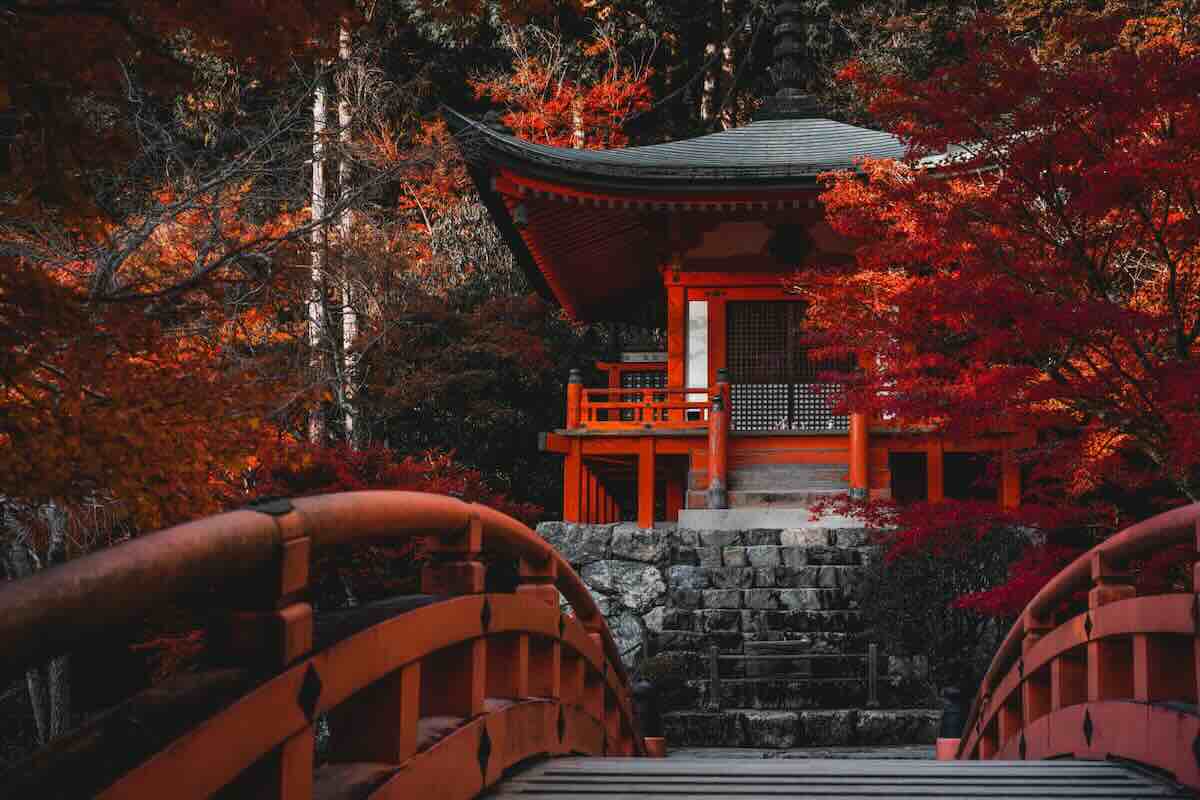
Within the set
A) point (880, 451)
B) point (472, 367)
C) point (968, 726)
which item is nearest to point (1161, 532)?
point (968, 726)

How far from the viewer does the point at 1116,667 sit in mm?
4051

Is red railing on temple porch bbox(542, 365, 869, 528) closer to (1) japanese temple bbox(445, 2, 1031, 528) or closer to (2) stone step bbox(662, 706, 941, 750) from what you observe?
(1) japanese temple bbox(445, 2, 1031, 528)

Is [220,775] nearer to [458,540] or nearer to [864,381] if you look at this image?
[458,540]

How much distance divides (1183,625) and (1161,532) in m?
0.37

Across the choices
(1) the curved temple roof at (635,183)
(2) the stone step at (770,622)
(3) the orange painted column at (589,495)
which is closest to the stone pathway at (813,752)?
(2) the stone step at (770,622)

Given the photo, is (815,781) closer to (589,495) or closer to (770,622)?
(770,622)

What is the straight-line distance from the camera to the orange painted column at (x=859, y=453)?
14422 mm

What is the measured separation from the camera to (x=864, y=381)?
424 inches

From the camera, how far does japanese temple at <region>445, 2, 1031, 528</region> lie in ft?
47.4

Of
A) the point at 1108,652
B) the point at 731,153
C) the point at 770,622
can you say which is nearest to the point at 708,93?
the point at 731,153

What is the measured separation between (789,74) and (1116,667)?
16408 mm

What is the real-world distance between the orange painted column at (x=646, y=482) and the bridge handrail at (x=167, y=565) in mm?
11981

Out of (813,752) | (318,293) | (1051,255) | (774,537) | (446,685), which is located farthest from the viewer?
(318,293)

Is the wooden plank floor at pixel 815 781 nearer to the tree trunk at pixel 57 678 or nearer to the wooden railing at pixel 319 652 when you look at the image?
the wooden railing at pixel 319 652
